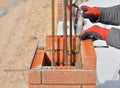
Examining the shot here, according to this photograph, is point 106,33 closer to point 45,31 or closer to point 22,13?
point 45,31

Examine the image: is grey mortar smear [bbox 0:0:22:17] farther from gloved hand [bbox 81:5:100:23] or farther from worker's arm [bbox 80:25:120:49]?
worker's arm [bbox 80:25:120:49]

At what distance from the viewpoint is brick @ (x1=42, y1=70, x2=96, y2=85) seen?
2518mm

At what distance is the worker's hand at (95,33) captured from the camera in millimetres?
2559

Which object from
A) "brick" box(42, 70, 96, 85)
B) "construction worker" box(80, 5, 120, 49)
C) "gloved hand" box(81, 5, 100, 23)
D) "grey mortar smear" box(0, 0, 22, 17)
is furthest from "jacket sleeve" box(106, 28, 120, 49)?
"grey mortar smear" box(0, 0, 22, 17)

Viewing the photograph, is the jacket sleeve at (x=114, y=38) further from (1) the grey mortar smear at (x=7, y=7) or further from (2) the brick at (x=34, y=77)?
(1) the grey mortar smear at (x=7, y=7)

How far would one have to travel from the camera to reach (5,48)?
700 cm

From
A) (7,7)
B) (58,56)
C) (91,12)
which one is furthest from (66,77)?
(7,7)

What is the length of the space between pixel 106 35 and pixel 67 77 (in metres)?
0.49

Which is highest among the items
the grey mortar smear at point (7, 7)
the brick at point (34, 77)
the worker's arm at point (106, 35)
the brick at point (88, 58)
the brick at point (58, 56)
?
the worker's arm at point (106, 35)

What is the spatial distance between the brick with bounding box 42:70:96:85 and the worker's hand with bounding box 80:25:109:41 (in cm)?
→ 35

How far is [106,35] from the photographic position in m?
2.54

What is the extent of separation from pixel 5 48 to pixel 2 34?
103 centimetres

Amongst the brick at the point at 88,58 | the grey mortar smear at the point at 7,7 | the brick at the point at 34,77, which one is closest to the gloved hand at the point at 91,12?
the brick at the point at 88,58

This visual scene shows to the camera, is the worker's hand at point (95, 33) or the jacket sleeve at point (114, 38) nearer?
the jacket sleeve at point (114, 38)
